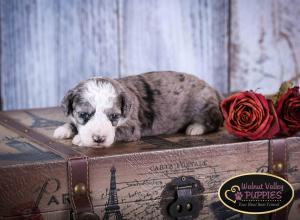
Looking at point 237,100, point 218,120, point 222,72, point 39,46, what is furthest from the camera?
point 222,72

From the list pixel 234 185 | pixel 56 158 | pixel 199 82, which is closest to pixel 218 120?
pixel 199 82

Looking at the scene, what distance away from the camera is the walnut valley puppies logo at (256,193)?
2266mm

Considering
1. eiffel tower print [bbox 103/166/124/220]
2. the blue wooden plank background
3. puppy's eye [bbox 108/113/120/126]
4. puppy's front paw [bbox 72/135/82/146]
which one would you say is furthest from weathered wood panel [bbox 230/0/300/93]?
eiffel tower print [bbox 103/166/124/220]

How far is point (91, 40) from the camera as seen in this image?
346 centimetres

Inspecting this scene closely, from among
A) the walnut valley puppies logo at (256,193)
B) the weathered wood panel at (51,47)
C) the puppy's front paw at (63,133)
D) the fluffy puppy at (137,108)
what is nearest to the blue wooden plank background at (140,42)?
the weathered wood panel at (51,47)

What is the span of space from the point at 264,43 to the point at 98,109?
71.2 inches

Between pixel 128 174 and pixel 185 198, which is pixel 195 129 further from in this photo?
pixel 128 174

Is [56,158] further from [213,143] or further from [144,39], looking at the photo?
[144,39]

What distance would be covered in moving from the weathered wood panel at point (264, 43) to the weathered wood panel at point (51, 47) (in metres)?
0.78

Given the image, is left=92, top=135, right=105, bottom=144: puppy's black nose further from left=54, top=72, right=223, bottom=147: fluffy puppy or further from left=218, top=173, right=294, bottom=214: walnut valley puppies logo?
left=218, top=173, right=294, bottom=214: walnut valley puppies logo

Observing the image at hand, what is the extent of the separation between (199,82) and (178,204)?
743 millimetres

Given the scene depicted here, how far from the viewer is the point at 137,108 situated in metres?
2.47

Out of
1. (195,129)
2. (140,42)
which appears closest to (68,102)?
(195,129)

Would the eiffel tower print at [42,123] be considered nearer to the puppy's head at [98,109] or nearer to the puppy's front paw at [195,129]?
the puppy's head at [98,109]
